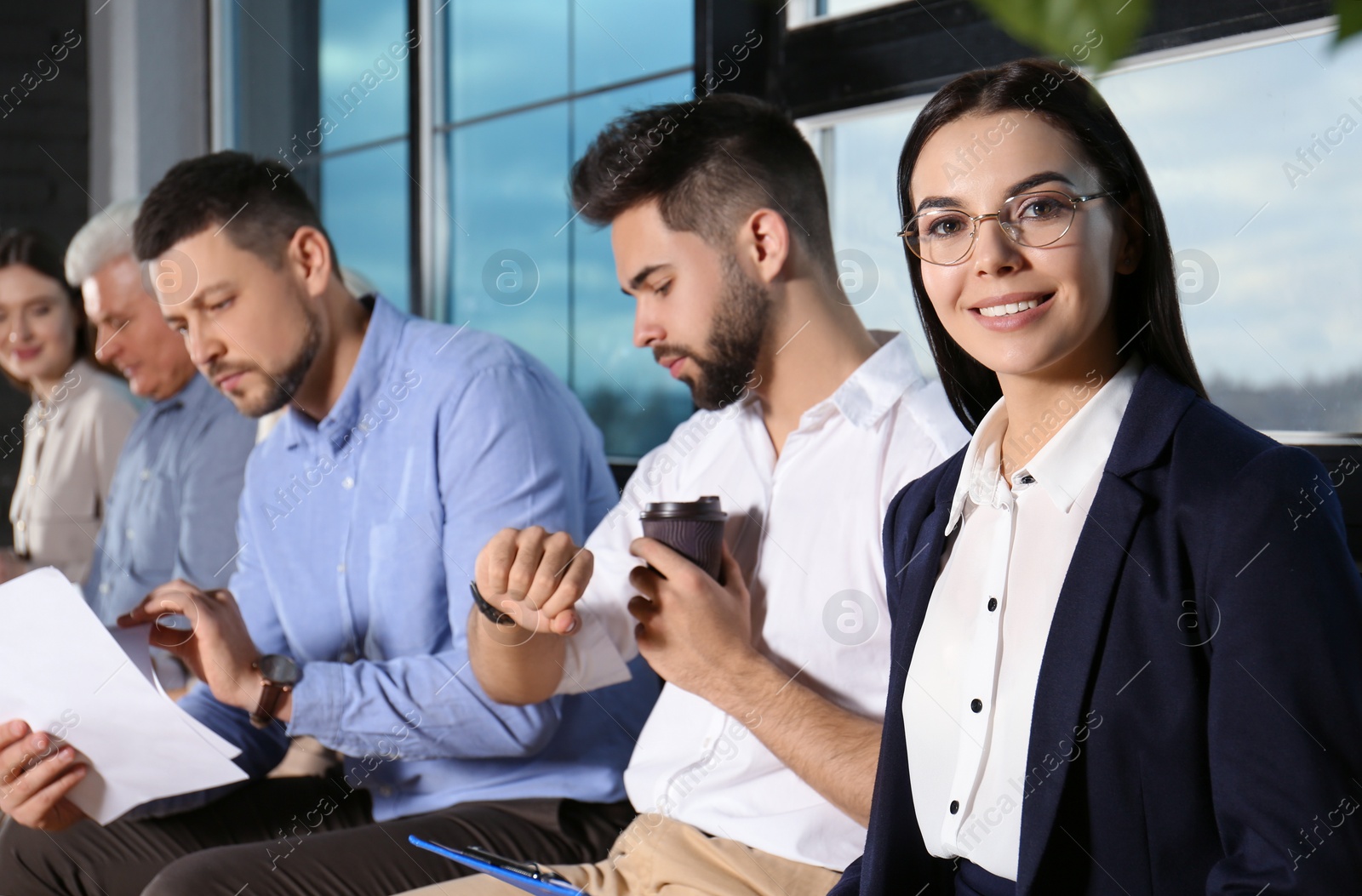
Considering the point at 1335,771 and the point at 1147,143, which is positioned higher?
the point at 1147,143

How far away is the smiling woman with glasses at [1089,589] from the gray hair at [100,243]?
2.13m

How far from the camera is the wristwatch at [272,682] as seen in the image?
1.50 metres

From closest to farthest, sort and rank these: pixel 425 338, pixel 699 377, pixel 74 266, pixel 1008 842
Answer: pixel 1008 842 < pixel 699 377 < pixel 425 338 < pixel 74 266

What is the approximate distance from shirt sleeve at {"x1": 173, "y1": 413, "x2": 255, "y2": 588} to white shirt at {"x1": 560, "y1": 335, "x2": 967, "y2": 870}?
1.15 m

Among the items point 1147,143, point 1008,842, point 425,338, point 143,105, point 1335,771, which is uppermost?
point 143,105

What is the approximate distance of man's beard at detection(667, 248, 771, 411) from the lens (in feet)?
4.86

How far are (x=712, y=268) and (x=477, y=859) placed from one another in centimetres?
79

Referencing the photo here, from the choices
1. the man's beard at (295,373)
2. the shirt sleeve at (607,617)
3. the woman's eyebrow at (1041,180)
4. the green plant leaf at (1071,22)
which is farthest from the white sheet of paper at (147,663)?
the green plant leaf at (1071,22)

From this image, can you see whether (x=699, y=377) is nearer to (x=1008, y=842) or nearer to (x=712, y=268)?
(x=712, y=268)

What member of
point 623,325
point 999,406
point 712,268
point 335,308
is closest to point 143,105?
point 623,325

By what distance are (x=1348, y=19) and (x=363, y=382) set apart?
5.65 feet

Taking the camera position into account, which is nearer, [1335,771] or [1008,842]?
[1335,771]

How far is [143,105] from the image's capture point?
155 inches

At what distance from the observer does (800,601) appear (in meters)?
1.33
